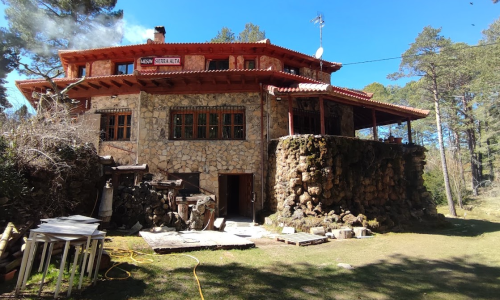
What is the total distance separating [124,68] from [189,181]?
7.19 m

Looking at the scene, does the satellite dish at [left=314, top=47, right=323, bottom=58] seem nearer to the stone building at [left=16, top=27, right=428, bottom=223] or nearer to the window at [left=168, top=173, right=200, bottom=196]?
the stone building at [left=16, top=27, right=428, bottom=223]

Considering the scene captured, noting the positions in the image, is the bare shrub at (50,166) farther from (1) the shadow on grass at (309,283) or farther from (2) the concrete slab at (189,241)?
(1) the shadow on grass at (309,283)

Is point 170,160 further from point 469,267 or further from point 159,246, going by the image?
point 469,267

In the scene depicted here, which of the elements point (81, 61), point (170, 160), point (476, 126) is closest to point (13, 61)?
Answer: point (81, 61)

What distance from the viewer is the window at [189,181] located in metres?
11.7

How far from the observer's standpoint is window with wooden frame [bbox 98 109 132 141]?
12.5 m

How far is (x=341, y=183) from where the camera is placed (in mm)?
9984

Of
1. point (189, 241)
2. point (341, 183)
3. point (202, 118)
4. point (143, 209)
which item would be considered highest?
point (202, 118)

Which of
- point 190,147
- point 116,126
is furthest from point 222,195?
point 116,126

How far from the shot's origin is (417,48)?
19.6 m

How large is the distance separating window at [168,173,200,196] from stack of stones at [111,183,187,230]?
2.35m

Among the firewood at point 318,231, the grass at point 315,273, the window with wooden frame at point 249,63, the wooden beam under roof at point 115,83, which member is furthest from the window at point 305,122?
the wooden beam under roof at point 115,83

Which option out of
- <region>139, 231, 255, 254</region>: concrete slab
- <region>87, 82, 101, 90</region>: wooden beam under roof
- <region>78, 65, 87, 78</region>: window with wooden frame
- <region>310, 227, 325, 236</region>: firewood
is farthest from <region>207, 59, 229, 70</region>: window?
<region>310, 227, 325, 236</region>: firewood

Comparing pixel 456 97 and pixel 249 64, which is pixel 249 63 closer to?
pixel 249 64
